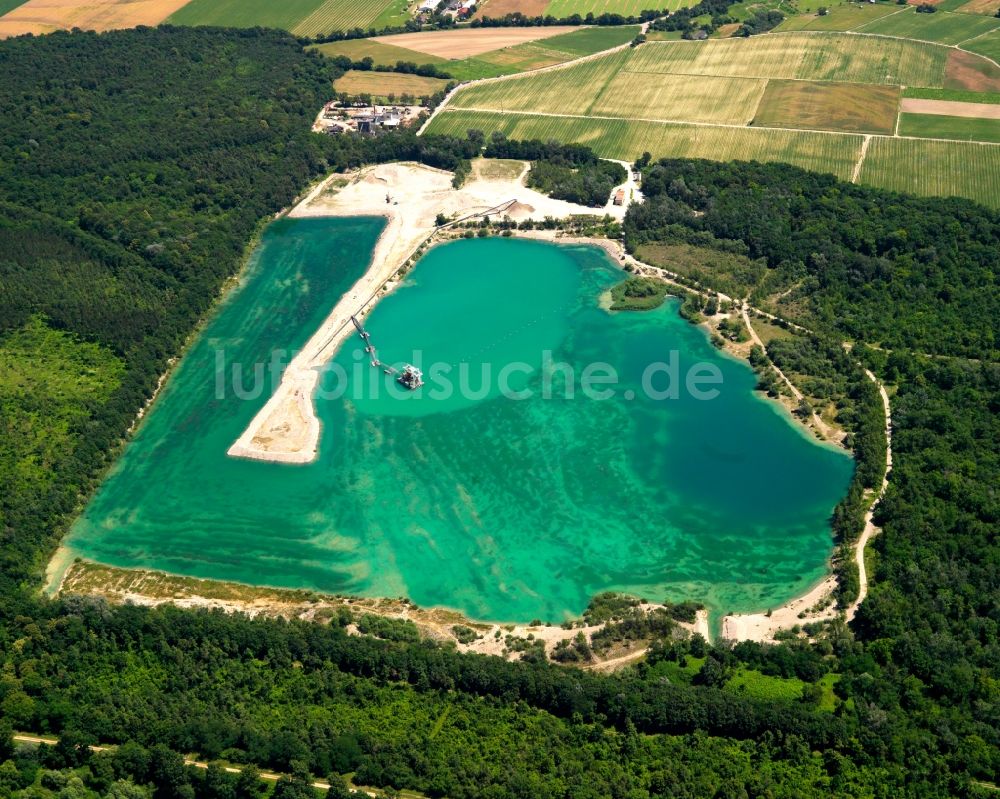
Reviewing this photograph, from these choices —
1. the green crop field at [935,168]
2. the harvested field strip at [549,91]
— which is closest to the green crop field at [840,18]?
the harvested field strip at [549,91]

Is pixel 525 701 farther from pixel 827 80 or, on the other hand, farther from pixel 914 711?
pixel 827 80

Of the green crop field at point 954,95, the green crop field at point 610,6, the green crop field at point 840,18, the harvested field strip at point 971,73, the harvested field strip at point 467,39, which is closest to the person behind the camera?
the green crop field at point 954,95

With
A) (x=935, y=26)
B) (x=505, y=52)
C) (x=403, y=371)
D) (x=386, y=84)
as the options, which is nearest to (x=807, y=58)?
(x=935, y=26)

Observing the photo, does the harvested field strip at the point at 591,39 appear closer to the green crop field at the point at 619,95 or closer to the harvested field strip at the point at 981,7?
the green crop field at the point at 619,95

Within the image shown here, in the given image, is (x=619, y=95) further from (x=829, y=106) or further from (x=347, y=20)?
(x=347, y=20)

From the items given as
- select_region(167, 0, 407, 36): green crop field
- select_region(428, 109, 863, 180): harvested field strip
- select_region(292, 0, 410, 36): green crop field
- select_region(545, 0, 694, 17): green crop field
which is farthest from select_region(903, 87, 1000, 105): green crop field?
select_region(167, 0, 407, 36): green crop field

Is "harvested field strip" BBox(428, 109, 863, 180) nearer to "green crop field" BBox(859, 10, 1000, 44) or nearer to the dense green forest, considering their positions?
the dense green forest

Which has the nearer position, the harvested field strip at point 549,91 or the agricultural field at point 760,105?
the agricultural field at point 760,105
